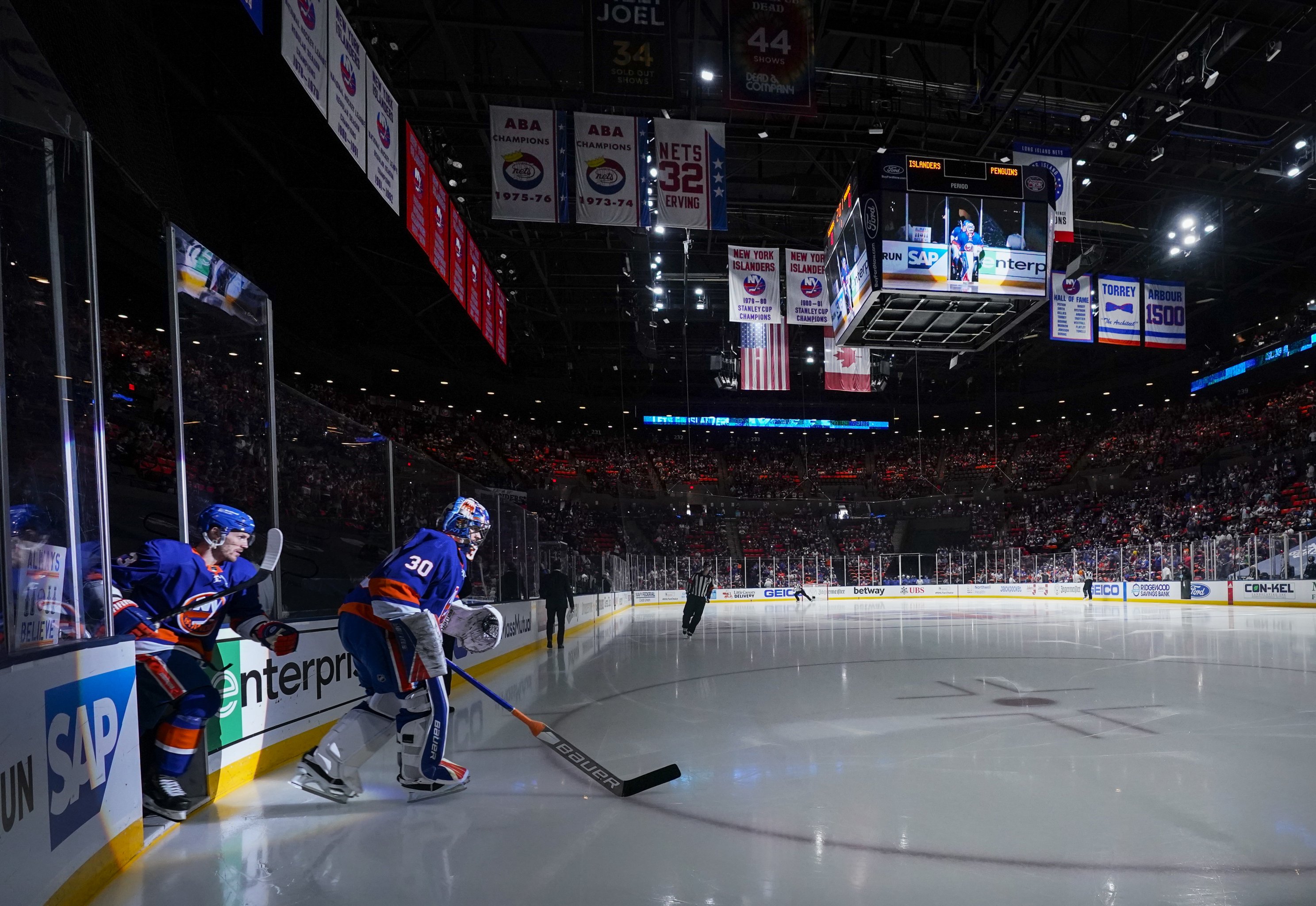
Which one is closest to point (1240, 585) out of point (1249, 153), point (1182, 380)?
point (1249, 153)

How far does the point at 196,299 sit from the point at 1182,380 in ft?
123

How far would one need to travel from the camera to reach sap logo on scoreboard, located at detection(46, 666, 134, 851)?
7.93 feet

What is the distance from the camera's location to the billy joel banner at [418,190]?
9.04 m

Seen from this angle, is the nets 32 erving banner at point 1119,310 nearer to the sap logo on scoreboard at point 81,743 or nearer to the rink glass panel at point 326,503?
the rink glass panel at point 326,503

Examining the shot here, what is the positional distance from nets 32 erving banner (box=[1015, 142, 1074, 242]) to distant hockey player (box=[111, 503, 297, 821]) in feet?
38.5

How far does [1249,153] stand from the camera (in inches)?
598

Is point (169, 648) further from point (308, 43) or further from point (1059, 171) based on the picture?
point (1059, 171)

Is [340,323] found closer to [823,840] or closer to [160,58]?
[160,58]

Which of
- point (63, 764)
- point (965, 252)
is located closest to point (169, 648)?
point (63, 764)

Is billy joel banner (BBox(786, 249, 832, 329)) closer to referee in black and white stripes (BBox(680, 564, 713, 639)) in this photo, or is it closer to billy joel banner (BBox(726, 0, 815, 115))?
referee in black and white stripes (BBox(680, 564, 713, 639))

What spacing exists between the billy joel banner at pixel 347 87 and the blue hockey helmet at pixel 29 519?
4.95m

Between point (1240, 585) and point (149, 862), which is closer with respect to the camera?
point (149, 862)

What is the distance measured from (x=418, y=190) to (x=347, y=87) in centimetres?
241

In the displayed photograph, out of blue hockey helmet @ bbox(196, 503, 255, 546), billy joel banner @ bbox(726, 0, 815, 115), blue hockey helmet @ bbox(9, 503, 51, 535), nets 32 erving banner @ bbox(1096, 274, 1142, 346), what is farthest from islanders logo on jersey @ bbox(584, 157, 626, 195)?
nets 32 erving banner @ bbox(1096, 274, 1142, 346)
